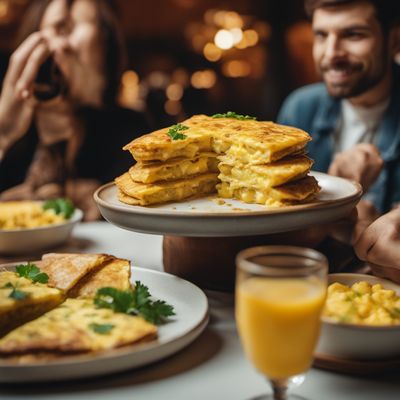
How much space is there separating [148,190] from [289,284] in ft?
2.18

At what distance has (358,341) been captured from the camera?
3.90 ft

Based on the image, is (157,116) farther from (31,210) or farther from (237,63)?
(237,63)

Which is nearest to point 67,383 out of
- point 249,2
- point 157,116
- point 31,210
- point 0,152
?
point 31,210

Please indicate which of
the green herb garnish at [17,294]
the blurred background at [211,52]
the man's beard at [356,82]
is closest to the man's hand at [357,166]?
the man's beard at [356,82]

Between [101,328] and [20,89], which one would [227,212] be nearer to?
[101,328]

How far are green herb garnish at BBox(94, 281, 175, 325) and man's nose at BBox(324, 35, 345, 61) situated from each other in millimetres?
2197

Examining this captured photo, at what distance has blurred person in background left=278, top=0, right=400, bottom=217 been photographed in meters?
3.13

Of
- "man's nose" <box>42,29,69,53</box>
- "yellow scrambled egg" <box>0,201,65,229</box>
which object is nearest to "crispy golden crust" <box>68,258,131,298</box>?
"yellow scrambled egg" <box>0,201,65,229</box>

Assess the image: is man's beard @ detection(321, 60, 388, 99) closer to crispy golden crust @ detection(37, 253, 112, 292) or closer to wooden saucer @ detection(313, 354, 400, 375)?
crispy golden crust @ detection(37, 253, 112, 292)

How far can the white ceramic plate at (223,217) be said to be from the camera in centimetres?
139

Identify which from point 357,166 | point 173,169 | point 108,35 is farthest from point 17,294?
point 108,35

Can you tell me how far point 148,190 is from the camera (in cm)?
159

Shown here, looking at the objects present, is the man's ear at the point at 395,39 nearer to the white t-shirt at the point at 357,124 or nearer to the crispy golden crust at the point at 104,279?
the white t-shirt at the point at 357,124

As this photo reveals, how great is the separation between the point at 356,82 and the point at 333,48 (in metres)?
0.22
